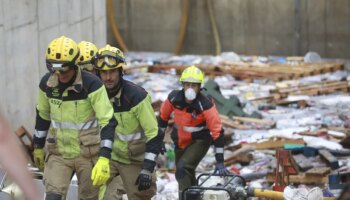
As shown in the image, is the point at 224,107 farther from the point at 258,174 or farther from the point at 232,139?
the point at 258,174

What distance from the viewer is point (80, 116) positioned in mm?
7543

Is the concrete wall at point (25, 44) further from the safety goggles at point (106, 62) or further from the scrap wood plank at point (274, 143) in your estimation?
the safety goggles at point (106, 62)

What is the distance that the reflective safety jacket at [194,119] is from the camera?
30.7 ft

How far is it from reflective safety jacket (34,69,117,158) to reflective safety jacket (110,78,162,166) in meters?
0.36

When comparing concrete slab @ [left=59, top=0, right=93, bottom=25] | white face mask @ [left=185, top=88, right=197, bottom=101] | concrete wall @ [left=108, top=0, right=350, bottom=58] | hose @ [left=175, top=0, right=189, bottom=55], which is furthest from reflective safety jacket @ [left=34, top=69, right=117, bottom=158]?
hose @ [left=175, top=0, right=189, bottom=55]

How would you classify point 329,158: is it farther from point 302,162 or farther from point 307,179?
point 307,179

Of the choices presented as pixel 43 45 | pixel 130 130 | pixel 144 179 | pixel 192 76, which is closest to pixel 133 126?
pixel 130 130

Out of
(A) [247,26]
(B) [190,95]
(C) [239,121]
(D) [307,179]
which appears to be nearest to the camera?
(B) [190,95]

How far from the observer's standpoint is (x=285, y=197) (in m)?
8.15

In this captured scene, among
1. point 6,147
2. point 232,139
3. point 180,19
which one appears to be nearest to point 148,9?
point 180,19

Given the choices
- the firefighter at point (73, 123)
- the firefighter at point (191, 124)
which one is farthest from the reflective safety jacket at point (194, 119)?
the firefighter at point (73, 123)

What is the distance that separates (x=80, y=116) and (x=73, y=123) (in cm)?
8

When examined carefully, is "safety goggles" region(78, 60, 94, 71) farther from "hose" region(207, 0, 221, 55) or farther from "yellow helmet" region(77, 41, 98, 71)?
"hose" region(207, 0, 221, 55)

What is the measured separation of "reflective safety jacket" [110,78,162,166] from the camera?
7906 mm
